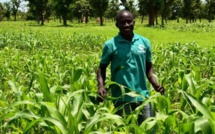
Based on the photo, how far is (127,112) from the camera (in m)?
2.96

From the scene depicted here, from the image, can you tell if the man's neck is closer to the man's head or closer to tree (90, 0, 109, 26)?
the man's head

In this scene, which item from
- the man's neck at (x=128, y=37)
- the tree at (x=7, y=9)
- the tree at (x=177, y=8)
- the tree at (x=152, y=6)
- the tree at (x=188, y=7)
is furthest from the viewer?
the tree at (x=7, y=9)

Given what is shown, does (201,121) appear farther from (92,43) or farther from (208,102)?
(92,43)

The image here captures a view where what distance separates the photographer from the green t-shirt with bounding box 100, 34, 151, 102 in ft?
9.32

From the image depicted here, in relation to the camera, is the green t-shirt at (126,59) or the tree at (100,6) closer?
the green t-shirt at (126,59)

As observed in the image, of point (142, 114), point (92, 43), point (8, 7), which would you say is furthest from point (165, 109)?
point (8, 7)

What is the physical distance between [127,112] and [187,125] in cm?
107

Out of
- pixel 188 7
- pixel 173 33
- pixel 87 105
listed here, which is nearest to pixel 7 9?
pixel 188 7

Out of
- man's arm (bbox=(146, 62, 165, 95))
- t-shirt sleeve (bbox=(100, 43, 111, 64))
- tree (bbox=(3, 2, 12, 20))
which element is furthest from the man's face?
tree (bbox=(3, 2, 12, 20))

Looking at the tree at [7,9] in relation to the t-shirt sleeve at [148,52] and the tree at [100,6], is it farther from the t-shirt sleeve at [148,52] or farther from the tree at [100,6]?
the t-shirt sleeve at [148,52]

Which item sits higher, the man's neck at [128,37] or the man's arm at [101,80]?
the man's neck at [128,37]

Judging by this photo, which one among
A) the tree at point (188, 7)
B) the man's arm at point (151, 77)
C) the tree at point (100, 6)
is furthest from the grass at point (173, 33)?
the tree at point (188, 7)

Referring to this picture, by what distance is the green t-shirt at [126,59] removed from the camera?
2.84m

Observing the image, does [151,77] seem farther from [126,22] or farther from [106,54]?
[126,22]
